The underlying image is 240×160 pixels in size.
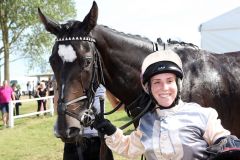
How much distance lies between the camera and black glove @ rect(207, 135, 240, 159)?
1.77 meters

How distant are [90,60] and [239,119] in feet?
5.22

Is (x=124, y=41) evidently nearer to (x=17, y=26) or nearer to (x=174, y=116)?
(x=174, y=116)

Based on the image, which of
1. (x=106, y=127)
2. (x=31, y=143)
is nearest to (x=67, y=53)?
(x=106, y=127)

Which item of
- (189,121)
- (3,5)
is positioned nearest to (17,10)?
(3,5)

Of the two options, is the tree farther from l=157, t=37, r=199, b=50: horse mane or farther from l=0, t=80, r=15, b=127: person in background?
l=157, t=37, r=199, b=50: horse mane

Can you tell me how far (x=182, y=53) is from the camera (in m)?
3.56

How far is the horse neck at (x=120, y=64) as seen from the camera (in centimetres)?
348

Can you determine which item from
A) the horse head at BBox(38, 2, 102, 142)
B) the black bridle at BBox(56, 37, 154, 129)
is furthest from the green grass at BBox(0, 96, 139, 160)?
the horse head at BBox(38, 2, 102, 142)

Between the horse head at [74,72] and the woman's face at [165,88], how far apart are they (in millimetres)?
983

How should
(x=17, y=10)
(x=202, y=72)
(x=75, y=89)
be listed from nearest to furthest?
(x=75, y=89) < (x=202, y=72) < (x=17, y=10)

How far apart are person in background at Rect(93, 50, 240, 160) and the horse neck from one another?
133 centimetres

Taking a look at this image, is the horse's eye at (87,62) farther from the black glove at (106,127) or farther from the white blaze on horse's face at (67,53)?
the black glove at (106,127)

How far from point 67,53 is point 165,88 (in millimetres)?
1171

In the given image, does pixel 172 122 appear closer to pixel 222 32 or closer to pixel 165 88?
pixel 165 88
